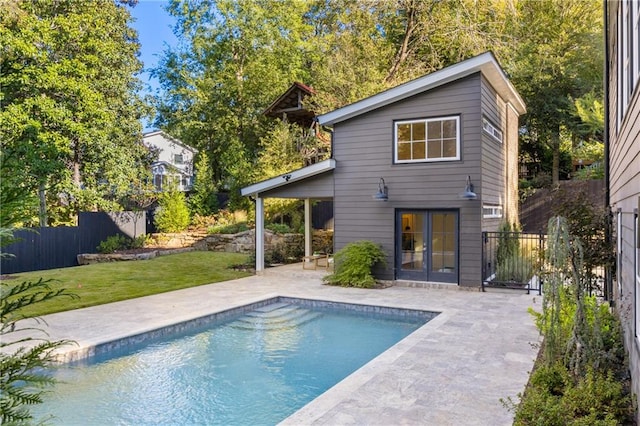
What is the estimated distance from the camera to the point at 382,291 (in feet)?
33.1

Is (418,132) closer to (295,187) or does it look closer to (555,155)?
(295,187)

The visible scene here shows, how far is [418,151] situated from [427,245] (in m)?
2.21

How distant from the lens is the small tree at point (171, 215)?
727 inches

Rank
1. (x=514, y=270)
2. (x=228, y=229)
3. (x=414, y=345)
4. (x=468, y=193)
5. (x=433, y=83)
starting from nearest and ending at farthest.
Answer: (x=414, y=345), (x=468, y=193), (x=433, y=83), (x=514, y=270), (x=228, y=229)

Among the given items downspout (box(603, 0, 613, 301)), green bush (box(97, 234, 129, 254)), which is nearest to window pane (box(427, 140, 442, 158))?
downspout (box(603, 0, 613, 301))

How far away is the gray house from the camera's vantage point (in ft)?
32.8

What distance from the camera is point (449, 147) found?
1028 cm

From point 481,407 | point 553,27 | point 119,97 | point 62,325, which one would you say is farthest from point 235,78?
point 481,407

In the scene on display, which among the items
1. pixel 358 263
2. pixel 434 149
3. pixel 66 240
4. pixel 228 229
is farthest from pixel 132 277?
pixel 434 149

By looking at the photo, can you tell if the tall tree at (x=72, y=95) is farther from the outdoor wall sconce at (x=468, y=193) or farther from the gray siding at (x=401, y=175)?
the outdoor wall sconce at (x=468, y=193)

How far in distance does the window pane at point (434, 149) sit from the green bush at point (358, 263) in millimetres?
2516

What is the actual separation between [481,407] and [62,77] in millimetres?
16119

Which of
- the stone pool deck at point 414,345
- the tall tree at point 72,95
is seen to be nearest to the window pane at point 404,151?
the stone pool deck at point 414,345

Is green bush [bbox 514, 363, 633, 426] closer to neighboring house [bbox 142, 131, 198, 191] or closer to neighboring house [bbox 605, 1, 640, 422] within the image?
neighboring house [bbox 605, 1, 640, 422]
